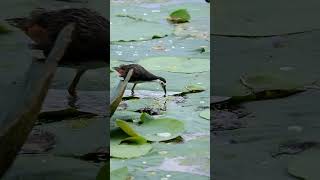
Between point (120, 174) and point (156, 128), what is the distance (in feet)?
0.97

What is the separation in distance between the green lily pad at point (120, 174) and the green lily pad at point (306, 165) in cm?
32

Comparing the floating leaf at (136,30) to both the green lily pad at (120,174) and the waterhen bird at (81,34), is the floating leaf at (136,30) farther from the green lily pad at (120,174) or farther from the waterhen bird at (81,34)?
the green lily pad at (120,174)

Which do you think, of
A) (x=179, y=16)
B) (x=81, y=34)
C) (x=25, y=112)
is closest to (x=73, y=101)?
(x=81, y=34)

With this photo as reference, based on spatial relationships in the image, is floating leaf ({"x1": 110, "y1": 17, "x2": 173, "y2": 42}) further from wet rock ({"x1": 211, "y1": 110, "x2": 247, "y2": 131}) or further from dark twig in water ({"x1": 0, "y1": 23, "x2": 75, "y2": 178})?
dark twig in water ({"x1": 0, "y1": 23, "x2": 75, "y2": 178})

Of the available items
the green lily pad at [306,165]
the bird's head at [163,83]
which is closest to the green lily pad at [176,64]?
the bird's head at [163,83]

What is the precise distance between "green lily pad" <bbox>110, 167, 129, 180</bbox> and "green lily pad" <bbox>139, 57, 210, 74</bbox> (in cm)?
81

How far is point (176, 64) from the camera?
233cm

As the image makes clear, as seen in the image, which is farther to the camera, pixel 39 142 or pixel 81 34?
pixel 81 34

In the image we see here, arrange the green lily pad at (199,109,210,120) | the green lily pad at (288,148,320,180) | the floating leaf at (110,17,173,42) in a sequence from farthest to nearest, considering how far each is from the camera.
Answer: the floating leaf at (110,17,173,42) < the green lily pad at (199,109,210,120) < the green lily pad at (288,148,320,180)

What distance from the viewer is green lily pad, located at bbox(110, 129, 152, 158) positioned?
5.17ft

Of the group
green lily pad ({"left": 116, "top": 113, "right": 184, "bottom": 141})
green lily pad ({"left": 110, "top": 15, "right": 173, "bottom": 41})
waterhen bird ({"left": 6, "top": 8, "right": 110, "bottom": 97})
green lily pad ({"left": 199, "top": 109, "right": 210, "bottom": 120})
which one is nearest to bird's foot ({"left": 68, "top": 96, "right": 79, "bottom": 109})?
waterhen bird ({"left": 6, "top": 8, "right": 110, "bottom": 97})

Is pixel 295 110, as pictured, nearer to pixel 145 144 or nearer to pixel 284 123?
A: pixel 284 123

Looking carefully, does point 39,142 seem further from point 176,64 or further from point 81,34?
point 176,64

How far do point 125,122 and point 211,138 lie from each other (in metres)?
0.20
